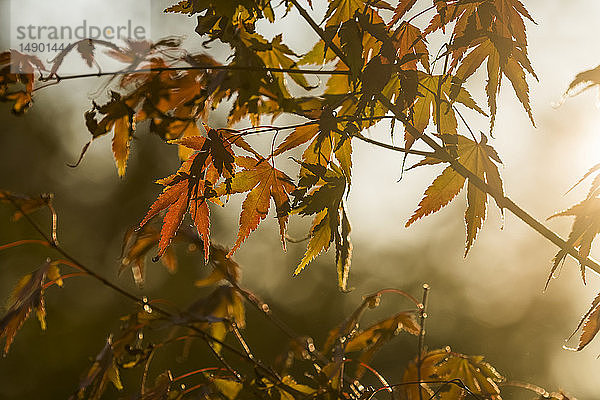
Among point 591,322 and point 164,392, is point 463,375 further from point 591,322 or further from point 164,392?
point 164,392

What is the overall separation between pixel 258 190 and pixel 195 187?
0.11 meters

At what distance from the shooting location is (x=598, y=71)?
0.77 metres

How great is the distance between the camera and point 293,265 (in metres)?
10.1

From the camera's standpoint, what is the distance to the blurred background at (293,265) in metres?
6.94

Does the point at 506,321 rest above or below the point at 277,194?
below

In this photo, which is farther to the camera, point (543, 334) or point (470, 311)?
point (470, 311)

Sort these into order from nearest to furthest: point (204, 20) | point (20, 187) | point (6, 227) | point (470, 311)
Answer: point (204, 20)
point (6, 227)
point (20, 187)
point (470, 311)

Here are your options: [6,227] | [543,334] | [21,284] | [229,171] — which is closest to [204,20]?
[229,171]

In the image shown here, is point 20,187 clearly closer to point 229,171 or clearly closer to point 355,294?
point 355,294

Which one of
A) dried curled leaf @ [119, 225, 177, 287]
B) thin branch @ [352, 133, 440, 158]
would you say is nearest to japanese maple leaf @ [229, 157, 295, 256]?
thin branch @ [352, 133, 440, 158]

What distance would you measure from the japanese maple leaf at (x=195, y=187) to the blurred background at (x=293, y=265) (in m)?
4.72

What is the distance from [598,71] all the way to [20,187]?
8720 millimetres

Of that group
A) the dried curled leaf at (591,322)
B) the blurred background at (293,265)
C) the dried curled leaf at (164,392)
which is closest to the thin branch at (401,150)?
the dried curled leaf at (591,322)

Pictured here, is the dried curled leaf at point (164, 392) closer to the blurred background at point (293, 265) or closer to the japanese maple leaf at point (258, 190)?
the japanese maple leaf at point (258, 190)
